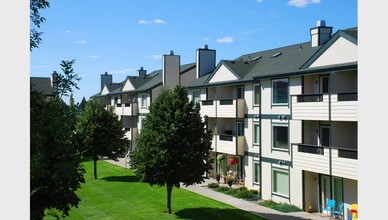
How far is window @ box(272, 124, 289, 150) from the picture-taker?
27.3 metres

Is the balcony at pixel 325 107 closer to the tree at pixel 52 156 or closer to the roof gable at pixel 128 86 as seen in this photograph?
the tree at pixel 52 156

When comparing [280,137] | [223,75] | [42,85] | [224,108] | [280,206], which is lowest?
[280,206]

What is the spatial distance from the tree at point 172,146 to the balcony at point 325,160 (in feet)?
19.4

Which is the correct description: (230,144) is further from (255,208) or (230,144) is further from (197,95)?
(197,95)

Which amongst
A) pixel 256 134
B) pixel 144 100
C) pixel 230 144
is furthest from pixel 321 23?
pixel 144 100

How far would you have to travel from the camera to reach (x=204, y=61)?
146ft

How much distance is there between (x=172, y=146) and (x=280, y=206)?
8913mm

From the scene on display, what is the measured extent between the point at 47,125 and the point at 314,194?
66.4 ft

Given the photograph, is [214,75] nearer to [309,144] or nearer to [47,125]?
[309,144]

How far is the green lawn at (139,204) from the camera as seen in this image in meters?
24.0

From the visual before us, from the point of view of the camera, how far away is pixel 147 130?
2448 centimetres

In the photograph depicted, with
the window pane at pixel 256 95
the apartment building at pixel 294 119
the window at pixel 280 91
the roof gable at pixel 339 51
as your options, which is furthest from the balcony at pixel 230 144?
the roof gable at pixel 339 51

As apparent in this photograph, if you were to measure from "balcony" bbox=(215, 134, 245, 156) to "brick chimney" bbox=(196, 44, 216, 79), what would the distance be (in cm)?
1089
